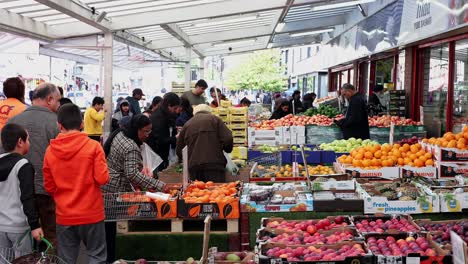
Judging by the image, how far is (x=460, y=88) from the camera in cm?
1110

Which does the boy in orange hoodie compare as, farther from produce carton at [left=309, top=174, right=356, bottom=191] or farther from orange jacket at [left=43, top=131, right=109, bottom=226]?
produce carton at [left=309, top=174, right=356, bottom=191]

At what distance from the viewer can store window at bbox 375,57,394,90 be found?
16.3 metres

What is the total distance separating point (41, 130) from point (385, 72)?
43.4 feet

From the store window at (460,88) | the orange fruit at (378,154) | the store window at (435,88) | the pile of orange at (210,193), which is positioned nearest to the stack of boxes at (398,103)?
the store window at (435,88)

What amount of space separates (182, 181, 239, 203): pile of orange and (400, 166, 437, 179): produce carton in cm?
219

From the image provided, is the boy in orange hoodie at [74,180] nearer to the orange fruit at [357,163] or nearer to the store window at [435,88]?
the orange fruit at [357,163]

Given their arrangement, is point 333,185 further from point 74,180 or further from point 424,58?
point 424,58

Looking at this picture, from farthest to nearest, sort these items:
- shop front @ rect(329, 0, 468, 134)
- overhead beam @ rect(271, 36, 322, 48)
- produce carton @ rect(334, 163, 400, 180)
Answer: overhead beam @ rect(271, 36, 322, 48) < shop front @ rect(329, 0, 468, 134) < produce carton @ rect(334, 163, 400, 180)

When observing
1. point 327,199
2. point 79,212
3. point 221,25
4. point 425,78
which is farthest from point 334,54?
point 79,212

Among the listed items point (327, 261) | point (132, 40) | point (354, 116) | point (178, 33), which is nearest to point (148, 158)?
point (327, 261)

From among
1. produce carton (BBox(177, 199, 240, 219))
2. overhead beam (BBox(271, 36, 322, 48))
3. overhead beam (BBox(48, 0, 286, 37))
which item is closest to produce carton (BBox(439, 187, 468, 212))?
produce carton (BBox(177, 199, 240, 219))

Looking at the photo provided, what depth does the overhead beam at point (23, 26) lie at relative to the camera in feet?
28.9

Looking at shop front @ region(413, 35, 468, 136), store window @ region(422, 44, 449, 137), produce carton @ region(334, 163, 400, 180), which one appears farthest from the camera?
store window @ region(422, 44, 449, 137)

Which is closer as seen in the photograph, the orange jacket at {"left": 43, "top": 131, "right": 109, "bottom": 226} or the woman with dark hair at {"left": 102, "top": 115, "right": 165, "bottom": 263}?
the orange jacket at {"left": 43, "top": 131, "right": 109, "bottom": 226}
